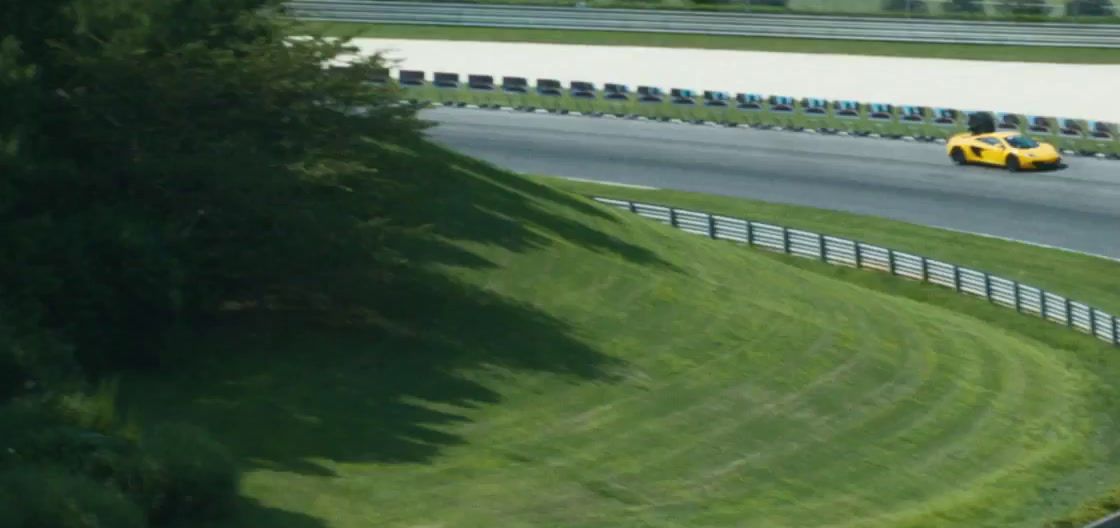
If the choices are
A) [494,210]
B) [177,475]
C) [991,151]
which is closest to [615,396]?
[494,210]

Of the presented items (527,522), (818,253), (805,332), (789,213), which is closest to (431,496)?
(527,522)

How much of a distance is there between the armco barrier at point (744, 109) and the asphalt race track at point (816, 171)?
949 mm

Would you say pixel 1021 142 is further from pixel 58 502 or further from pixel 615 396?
pixel 58 502

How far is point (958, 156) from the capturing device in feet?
174

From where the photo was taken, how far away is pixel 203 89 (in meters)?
24.8

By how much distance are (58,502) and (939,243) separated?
109 ft

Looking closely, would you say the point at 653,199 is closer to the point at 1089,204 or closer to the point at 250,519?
the point at 1089,204

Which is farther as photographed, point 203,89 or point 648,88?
point 648,88

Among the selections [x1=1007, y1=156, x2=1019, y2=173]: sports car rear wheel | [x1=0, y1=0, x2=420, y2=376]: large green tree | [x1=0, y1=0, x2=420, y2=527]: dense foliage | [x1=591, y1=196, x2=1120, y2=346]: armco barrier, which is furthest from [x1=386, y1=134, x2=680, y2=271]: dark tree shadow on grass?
[x1=1007, y1=156, x2=1019, y2=173]: sports car rear wheel

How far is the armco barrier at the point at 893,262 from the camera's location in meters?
36.5

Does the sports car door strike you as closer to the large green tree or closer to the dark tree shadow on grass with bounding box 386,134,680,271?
the dark tree shadow on grass with bounding box 386,134,680,271

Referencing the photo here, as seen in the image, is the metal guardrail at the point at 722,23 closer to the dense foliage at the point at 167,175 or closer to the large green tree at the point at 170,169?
the dense foliage at the point at 167,175

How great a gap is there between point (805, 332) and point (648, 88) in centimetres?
3319

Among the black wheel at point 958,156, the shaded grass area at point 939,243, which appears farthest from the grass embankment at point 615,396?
the black wheel at point 958,156
